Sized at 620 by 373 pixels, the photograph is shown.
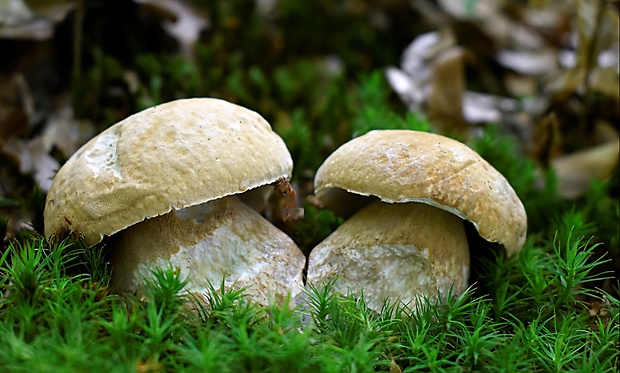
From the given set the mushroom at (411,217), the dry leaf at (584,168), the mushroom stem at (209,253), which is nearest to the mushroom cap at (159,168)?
the mushroom stem at (209,253)

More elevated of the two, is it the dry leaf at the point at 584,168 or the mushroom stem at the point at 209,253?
the mushroom stem at the point at 209,253

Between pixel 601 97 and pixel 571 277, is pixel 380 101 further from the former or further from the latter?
pixel 571 277

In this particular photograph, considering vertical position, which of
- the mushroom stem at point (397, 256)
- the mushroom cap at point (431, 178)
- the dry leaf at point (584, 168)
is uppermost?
the mushroom cap at point (431, 178)

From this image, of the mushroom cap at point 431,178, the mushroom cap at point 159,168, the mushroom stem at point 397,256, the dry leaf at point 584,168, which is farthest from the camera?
the dry leaf at point 584,168

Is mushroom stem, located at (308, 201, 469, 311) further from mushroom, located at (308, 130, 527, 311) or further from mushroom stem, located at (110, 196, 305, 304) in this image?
Result: mushroom stem, located at (110, 196, 305, 304)

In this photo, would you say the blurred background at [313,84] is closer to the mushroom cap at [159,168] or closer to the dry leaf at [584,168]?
the dry leaf at [584,168]

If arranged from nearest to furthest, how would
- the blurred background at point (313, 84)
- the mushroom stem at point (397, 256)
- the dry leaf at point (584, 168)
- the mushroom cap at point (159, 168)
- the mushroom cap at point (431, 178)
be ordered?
1. the mushroom cap at point (159, 168)
2. the mushroom cap at point (431, 178)
3. the mushroom stem at point (397, 256)
4. the blurred background at point (313, 84)
5. the dry leaf at point (584, 168)

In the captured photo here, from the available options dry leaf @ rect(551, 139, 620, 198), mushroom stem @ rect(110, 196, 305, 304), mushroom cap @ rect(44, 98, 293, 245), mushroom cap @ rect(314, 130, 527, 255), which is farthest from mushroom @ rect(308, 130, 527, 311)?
dry leaf @ rect(551, 139, 620, 198)

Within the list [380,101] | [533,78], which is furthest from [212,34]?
[533,78]
